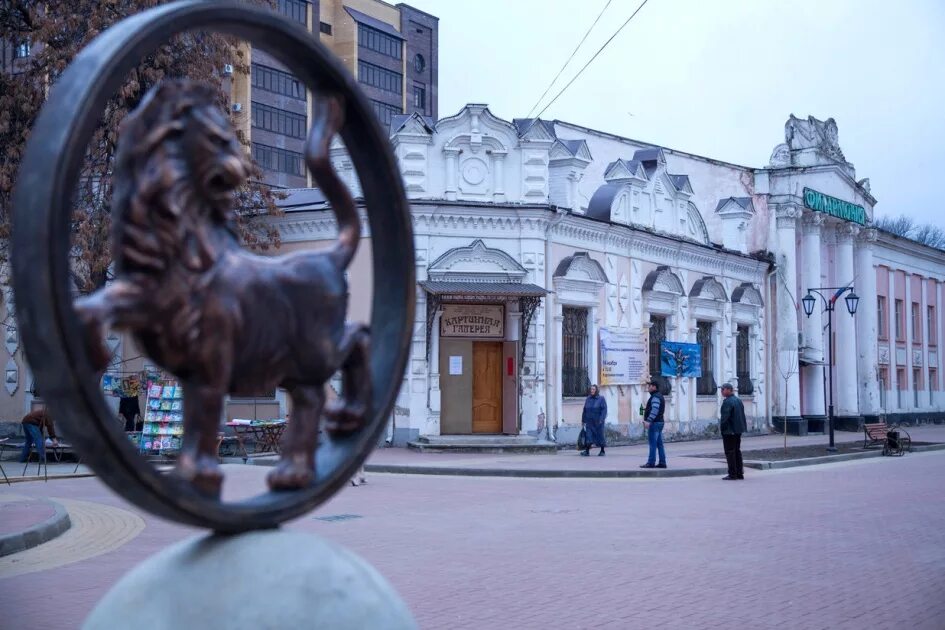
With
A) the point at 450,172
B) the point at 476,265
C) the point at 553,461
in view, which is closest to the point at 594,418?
the point at 553,461

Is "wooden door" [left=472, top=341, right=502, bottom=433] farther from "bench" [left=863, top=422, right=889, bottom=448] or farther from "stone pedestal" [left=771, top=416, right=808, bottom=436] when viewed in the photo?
"stone pedestal" [left=771, top=416, right=808, bottom=436]

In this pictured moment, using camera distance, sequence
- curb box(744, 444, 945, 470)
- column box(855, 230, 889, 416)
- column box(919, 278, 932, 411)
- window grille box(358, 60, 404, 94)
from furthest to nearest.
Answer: window grille box(358, 60, 404, 94), column box(919, 278, 932, 411), column box(855, 230, 889, 416), curb box(744, 444, 945, 470)

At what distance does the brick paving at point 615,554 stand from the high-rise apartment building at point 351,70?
37428 mm

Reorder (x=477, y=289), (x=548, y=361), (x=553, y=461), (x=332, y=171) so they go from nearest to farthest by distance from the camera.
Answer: (x=332, y=171), (x=553, y=461), (x=477, y=289), (x=548, y=361)

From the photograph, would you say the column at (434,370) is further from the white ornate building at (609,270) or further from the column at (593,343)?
the column at (593,343)

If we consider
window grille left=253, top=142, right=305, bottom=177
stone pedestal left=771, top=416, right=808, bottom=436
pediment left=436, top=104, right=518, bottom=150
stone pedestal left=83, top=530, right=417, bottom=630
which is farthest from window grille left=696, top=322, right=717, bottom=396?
window grille left=253, top=142, right=305, bottom=177

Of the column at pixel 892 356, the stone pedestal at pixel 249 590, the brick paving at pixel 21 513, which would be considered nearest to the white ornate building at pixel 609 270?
the column at pixel 892 356

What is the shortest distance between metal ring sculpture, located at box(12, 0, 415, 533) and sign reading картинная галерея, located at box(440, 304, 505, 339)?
20.3 meters

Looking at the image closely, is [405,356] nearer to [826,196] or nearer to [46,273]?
[46,273]

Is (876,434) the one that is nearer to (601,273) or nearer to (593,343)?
(593,343)

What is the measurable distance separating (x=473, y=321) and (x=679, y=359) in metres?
7.94

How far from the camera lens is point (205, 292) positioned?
3.87 meters

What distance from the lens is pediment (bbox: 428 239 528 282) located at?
2492cm

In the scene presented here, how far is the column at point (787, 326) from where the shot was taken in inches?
1417
